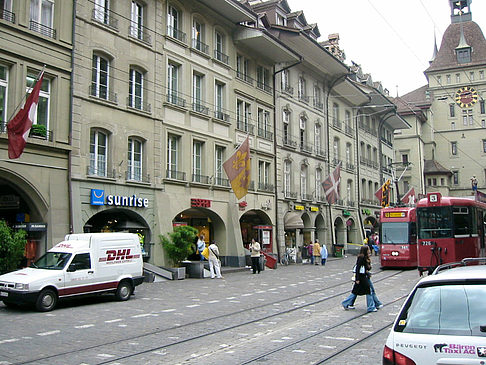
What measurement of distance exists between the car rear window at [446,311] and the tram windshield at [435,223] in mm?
17437

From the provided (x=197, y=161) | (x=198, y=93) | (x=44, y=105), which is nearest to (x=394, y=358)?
(x=44, y=105)

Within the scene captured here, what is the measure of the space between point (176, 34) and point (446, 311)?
78.1ft

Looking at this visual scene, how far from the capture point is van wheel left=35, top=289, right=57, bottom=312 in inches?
528

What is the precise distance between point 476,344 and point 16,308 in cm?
1282

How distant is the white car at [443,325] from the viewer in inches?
179

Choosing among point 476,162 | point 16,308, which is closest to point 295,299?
point 16,308

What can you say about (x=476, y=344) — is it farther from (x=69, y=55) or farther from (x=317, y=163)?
(x=317, y=163)

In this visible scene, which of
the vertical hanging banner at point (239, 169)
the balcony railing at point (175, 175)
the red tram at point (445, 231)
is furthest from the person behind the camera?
the balcony railing at point (175, 175)

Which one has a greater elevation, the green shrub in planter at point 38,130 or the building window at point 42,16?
the building window at point 42,16

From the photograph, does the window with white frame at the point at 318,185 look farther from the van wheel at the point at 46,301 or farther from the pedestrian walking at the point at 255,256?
the van wheel at the point at 46,301

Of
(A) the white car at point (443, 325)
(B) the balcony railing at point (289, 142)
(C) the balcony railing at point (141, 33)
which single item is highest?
(C) the balcony railing at point (141, 33)

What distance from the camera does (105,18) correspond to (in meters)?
22.5

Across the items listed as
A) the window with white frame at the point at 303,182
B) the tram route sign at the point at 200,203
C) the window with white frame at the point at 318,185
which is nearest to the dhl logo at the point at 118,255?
the tram route sign at the point at 200,203

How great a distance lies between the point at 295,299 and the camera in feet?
51.4
